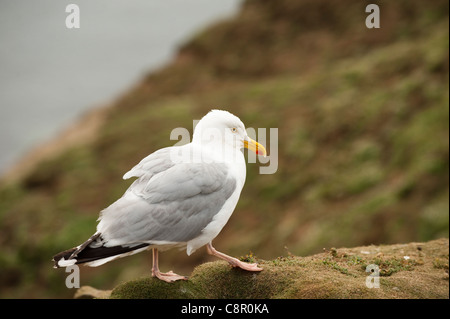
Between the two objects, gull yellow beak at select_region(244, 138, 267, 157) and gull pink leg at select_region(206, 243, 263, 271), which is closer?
gull pink leg at select_region(206, 243, 263, 271)

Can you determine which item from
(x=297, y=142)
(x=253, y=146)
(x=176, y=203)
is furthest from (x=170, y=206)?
(x=297, y=142)

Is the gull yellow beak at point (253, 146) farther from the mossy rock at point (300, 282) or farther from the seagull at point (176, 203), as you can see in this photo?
the mossy rock at point (300, 282)

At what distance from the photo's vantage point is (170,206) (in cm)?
558

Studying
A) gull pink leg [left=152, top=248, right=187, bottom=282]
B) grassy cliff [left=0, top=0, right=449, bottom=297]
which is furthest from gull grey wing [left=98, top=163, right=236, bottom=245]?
grassy cliff [left=0, top=0, right=449, bottom=297]

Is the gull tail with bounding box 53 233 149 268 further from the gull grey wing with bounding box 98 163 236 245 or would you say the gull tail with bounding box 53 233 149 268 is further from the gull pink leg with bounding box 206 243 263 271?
the gull pink leg with bounding box 206 243 263 271

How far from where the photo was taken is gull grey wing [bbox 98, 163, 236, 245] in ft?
17.8

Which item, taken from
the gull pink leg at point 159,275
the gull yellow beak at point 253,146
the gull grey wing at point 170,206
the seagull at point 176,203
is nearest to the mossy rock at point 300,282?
the gull pink leg at point 159,275

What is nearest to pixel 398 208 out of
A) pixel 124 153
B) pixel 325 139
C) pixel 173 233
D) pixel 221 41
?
pixel 325 139

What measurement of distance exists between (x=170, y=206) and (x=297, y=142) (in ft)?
45.5

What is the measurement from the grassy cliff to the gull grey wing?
1.03 meters

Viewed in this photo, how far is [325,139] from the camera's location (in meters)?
18.1

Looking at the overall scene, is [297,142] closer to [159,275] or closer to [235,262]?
[235,262]

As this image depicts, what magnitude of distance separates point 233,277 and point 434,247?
12.2 feet

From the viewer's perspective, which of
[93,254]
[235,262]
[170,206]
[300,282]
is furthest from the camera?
[235,262]
